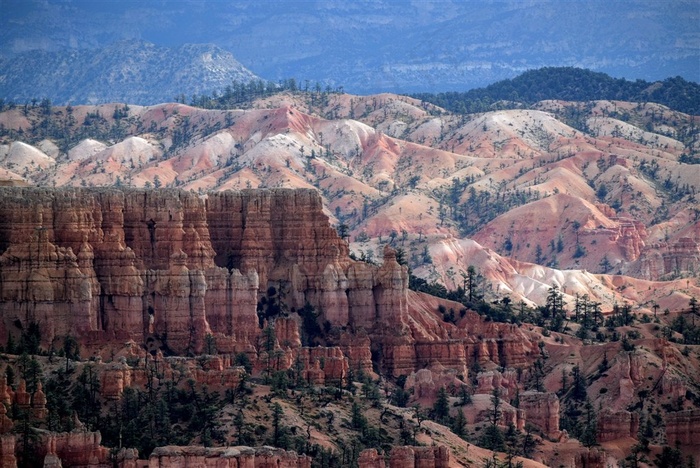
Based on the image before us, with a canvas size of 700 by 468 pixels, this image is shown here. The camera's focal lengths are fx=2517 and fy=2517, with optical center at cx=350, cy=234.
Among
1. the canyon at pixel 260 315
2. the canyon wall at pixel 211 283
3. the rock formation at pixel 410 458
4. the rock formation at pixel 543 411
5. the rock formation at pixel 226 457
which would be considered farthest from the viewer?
the canyon wall at pixel 211 283

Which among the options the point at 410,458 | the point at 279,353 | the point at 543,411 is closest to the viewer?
the point at 410,458

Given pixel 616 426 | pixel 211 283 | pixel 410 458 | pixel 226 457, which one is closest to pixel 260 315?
pixel 211 283

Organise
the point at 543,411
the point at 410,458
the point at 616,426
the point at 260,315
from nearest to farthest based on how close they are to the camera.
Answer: the point at 410,458 < the point at 616,426 < the point at 543,411 < the point at 260,315

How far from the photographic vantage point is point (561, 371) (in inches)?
4924

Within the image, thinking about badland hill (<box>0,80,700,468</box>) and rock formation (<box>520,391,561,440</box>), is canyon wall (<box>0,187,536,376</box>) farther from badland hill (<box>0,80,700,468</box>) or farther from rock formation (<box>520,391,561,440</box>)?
rock formation (<box>520,391,561,440</box>)

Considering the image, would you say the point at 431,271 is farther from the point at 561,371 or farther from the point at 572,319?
the point at 561,371

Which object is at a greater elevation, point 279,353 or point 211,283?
point 211,283

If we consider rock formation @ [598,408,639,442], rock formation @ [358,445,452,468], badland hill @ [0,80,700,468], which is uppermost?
badland hill @ [0,80,700,468]

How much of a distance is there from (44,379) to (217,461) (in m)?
12.2

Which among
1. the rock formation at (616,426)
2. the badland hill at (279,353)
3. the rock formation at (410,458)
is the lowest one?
the rock formation at (410,458)

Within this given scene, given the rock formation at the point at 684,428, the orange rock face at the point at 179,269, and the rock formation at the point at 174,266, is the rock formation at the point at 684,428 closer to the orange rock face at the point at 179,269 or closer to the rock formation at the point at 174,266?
the orange rock face at the point at 179,269

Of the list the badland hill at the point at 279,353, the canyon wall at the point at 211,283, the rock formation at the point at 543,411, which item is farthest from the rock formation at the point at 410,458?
the rock formation at the point at 543,411

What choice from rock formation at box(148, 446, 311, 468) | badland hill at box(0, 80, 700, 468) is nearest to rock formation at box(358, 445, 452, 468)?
badland hill at box(0, 80, 700, 468)

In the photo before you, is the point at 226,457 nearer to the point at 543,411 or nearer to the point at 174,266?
the point at 543,411
